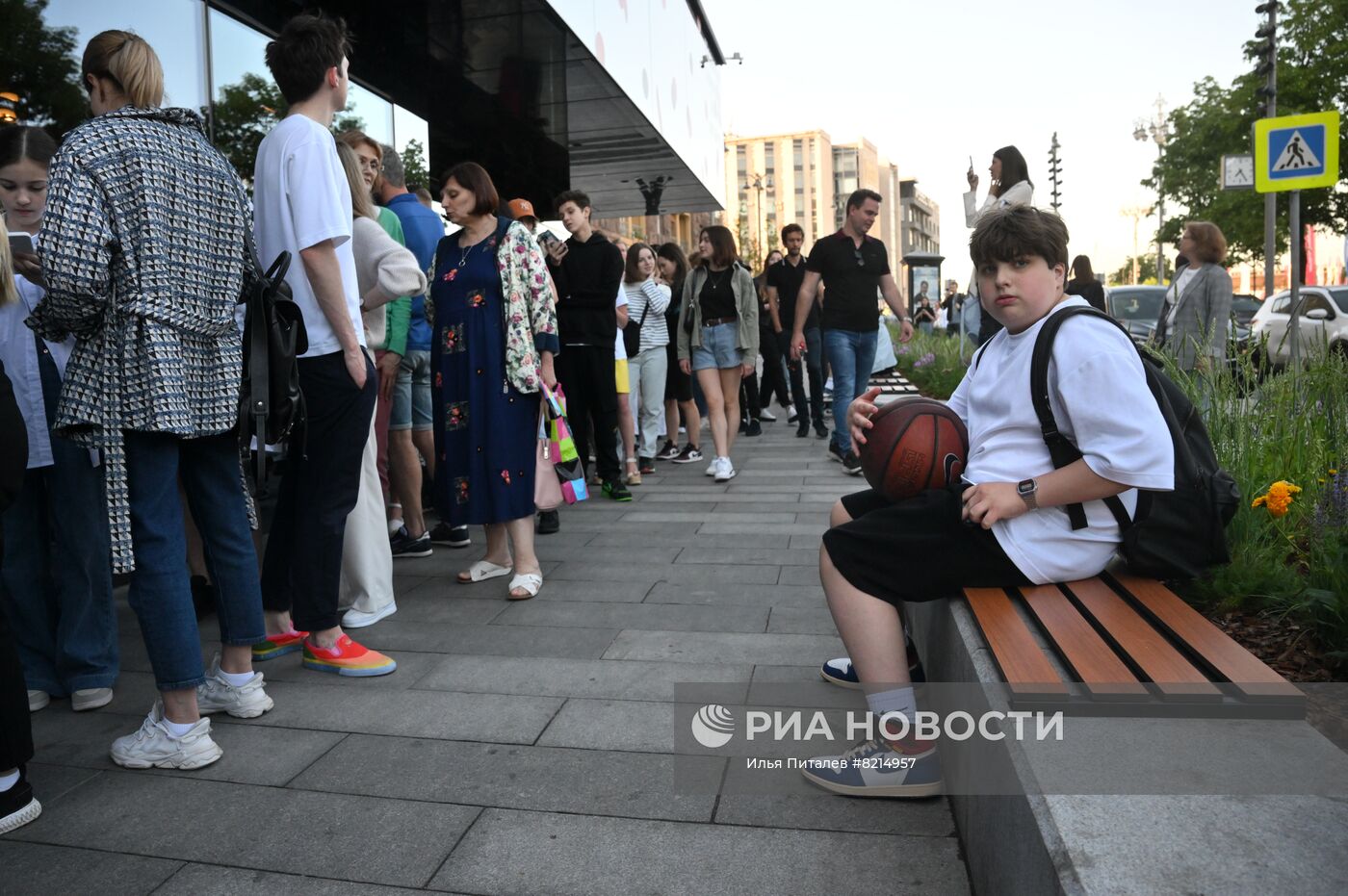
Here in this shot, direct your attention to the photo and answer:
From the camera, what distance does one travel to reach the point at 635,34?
1236 centimetres

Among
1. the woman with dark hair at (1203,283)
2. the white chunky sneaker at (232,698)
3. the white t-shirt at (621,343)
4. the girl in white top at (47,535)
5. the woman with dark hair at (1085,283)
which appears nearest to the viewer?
the white chunky sneaker at (232,698)

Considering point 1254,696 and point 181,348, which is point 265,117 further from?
point 1254,696

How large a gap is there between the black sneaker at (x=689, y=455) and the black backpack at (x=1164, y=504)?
25.2 ft

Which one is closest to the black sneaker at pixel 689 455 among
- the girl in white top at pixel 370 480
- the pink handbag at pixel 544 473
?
the pink handbag at pixel 544 473

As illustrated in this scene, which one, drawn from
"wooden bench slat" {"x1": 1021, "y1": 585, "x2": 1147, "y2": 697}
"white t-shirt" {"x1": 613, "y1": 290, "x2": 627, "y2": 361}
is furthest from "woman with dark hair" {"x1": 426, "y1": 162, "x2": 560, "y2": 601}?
"white t-shirt" {"x1": 613, "y1": 290, "x2": 627, "y2": 361}

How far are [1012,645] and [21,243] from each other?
356 centimetres

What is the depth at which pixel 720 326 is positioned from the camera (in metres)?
9.43

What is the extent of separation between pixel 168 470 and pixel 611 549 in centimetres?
332

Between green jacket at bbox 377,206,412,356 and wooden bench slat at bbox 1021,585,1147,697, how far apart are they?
151 inches

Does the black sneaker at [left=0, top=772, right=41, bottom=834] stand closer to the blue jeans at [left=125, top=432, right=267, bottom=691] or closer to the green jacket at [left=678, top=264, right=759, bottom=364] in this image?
the blue jeans at [left=125, top=432, right=267, bottom=691]

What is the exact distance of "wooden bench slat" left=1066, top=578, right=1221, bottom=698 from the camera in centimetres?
224

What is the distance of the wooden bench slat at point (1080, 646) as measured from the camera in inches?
88.4

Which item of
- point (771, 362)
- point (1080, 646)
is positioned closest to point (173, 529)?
point (1080, 646)

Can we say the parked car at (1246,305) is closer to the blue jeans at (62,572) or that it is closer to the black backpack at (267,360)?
the black backpack at (267,360)
